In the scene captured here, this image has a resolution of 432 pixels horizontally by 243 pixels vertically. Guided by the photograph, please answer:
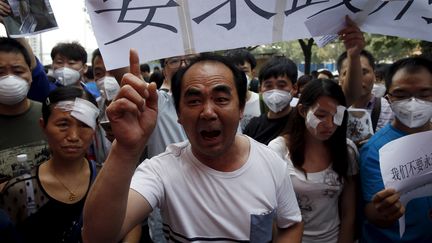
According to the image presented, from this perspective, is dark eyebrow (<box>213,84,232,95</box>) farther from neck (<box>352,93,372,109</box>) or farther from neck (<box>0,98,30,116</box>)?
neck (<box>352,93,372,109</box>)

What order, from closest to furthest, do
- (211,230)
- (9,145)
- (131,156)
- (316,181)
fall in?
(131,156), (211,230), (316,181), (9,145)

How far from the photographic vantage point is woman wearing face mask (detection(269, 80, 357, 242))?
2.41 meters

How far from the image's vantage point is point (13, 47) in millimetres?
2801

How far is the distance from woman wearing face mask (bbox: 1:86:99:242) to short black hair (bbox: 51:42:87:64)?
214 centimetres

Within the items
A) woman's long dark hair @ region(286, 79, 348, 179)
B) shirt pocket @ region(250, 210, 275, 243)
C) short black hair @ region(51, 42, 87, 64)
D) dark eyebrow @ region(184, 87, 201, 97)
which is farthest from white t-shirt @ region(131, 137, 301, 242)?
short black hair @ region(51, 42, 87, 64)

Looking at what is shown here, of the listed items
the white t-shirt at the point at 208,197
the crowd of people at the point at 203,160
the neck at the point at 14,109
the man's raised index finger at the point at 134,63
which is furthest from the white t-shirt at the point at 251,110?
the man's raised index finger at the point at 134,63

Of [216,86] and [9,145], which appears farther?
[9,145]

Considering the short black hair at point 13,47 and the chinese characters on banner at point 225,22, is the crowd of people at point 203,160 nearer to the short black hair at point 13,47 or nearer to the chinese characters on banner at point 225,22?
the short black hair at point 13,47

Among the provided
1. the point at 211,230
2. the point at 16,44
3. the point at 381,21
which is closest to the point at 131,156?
the point at 211,230

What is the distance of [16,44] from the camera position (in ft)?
9.44

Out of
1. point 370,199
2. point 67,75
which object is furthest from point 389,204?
point 67,75

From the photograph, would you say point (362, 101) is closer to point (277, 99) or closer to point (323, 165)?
point (277, 99)

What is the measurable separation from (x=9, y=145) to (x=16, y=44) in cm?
79

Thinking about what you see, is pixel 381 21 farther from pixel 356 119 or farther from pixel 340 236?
pixel 340 236
